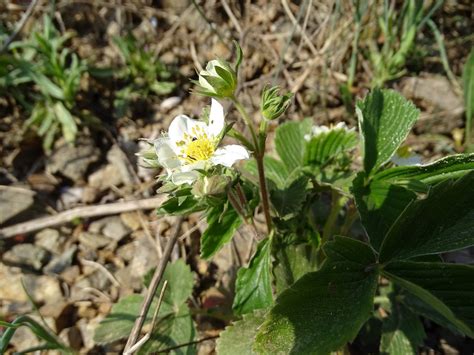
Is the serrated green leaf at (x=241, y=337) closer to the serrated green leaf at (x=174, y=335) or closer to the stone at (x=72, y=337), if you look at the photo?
the serrated green leaf at (x=174, y=335)

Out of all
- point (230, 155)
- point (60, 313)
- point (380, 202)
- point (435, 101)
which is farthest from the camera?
point (435, 101)

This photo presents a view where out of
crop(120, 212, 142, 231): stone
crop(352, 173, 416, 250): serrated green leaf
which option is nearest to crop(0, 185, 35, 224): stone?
crop(120, 212, 142, 231): stone

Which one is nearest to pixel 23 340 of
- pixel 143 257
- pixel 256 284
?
pixel 143 257

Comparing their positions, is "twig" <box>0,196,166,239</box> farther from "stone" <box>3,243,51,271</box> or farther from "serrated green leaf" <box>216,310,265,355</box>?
"serrated green leaf" <box>216,310,265,355</box>

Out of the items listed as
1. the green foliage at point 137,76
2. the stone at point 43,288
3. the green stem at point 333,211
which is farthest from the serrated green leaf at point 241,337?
the green foliage at point 137,76

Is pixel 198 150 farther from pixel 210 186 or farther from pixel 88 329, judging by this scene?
pixel 88 329

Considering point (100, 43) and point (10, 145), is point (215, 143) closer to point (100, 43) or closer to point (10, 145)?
point (10, 145)
